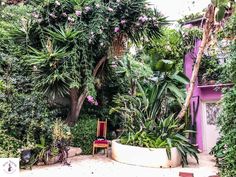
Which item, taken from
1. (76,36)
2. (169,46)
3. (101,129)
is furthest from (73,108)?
(169,46)

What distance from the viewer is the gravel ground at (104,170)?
6.81 m

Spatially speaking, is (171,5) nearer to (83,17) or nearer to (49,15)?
(83,17)

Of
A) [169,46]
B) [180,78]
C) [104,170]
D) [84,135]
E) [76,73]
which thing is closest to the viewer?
[104,170]

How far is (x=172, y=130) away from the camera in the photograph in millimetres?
8586

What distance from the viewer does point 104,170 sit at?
731 cm

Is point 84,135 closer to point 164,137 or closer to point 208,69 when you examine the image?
point 164,137

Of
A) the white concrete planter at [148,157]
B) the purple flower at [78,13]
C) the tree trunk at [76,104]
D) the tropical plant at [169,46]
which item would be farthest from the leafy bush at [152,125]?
the purple flower at [78,13]

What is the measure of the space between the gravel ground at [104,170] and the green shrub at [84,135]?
61 centimetres

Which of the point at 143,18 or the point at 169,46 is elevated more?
the point at 143,18

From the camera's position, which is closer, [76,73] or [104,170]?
[104,170]

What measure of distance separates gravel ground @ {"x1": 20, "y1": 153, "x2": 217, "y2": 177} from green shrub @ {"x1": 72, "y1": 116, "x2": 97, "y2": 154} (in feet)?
1.99

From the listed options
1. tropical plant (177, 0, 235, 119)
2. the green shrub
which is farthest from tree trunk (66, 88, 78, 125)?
tropical plant (177, 0, 235, 119)

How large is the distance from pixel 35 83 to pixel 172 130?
4.46 m

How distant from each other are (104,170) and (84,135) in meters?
2.14
